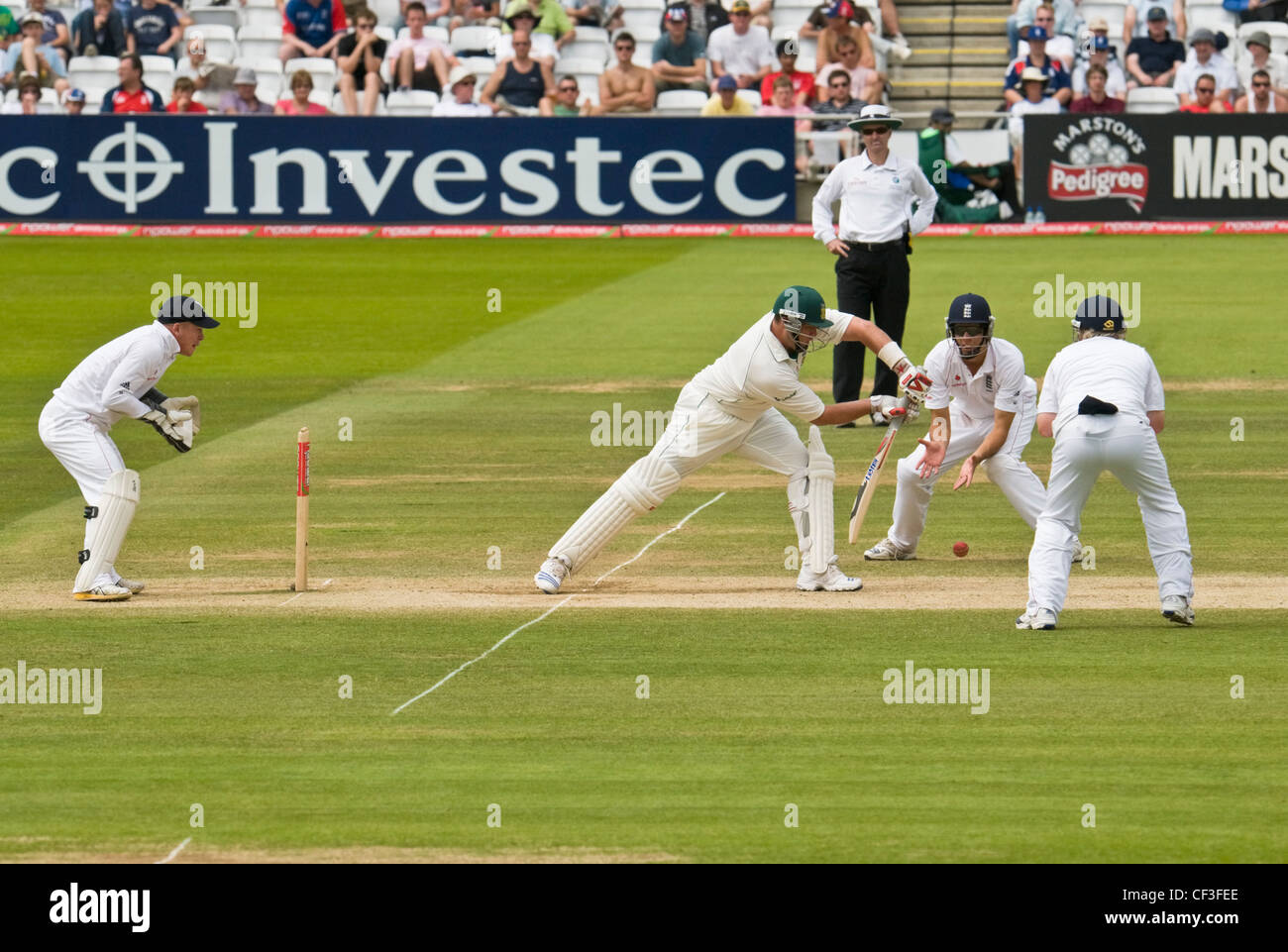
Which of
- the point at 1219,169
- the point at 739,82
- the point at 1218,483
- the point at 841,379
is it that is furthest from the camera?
the point at 739,82

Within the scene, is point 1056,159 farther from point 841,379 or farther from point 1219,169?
point 841,379

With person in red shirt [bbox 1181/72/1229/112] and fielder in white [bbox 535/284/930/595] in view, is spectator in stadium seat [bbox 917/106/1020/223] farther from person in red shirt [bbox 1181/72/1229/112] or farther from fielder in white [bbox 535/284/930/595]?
fielder in white [bbox 535/284/930/595]

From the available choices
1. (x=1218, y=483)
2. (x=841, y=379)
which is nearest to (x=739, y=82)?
(x=841, y=379)

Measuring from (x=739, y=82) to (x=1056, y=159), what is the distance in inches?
208

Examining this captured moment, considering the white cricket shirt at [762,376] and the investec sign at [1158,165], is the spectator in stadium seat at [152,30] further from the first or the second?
the white cricket shirt at [762,376]

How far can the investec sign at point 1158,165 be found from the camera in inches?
1179

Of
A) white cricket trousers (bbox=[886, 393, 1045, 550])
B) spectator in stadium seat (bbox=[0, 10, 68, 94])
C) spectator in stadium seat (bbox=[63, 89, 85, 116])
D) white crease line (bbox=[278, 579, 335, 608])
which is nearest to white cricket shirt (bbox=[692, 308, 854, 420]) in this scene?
white cricket trousers (bbox=[886, 393, 1045, 550])

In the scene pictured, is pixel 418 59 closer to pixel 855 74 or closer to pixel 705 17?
pixel 705 17

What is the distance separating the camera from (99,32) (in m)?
35.0

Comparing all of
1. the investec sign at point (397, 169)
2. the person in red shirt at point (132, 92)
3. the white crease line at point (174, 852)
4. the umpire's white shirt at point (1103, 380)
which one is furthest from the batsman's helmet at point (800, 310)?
the person in red shirt at point (132, 92)

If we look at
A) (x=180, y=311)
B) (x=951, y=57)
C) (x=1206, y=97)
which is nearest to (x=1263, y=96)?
(x=1206, y=97)

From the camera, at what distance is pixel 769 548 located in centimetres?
1433

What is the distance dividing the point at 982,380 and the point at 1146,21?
21.7m

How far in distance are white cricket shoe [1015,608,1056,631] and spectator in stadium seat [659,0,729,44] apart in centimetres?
2336
